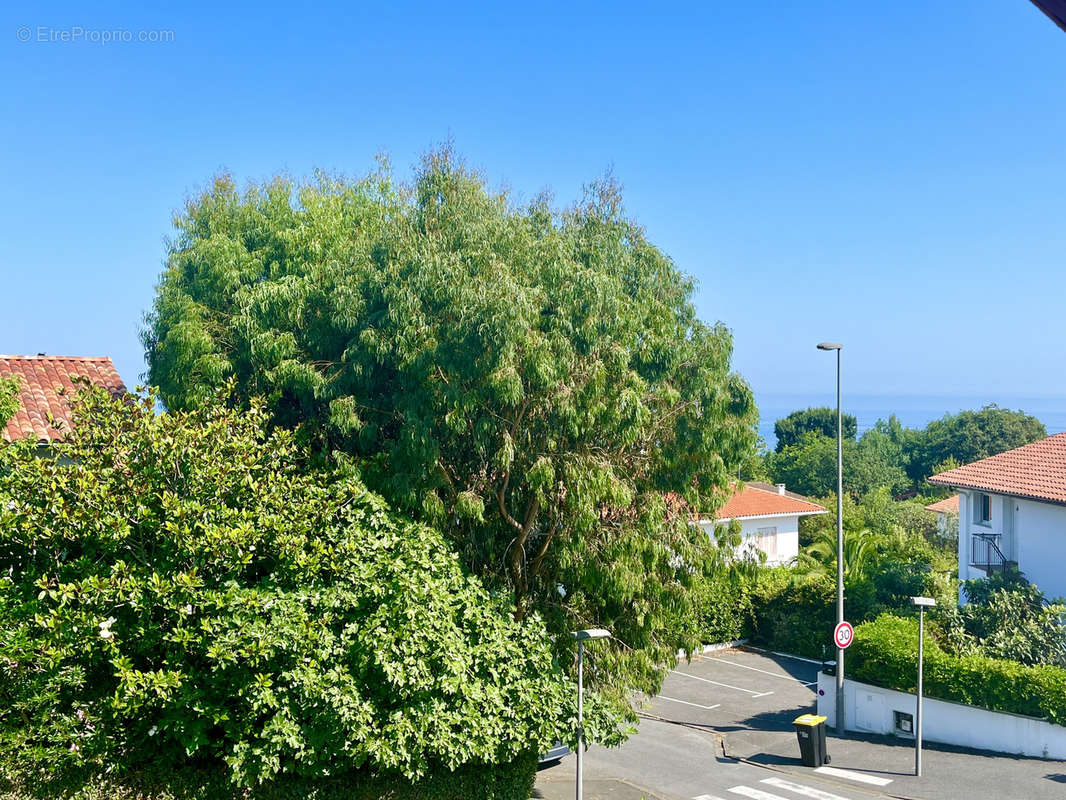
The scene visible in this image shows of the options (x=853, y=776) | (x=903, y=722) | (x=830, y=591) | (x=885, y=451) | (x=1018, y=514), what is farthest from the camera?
(x=885, y=451)

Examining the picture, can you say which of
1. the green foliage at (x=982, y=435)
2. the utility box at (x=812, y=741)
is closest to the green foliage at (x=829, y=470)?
the green foliage at (x=982, y=435)

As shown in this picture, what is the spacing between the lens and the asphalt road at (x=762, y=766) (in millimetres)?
19422

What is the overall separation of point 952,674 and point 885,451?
271 feet

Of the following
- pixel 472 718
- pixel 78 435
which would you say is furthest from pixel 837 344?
pixel 78 435

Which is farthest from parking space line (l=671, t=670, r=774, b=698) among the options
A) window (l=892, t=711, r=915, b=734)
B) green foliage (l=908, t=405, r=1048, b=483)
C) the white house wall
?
green foliage (l=908, t=405, r=1048, b=483)

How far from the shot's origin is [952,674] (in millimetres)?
22734

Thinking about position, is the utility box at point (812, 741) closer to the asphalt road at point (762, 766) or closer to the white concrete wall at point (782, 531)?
the asphalt road at point (762, 766)

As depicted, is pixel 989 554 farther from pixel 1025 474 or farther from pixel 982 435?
pixel 982 435

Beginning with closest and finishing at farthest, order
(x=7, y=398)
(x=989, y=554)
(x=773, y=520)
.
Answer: (x=7, y=398) < (x=989, y=554) < (x=773, y=520)

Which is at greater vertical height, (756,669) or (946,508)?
(946,508)

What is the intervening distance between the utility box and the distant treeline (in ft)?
154

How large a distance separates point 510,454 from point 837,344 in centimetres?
1203

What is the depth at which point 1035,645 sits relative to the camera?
77.2 ft

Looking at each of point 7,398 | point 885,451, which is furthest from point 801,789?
point 885,451
